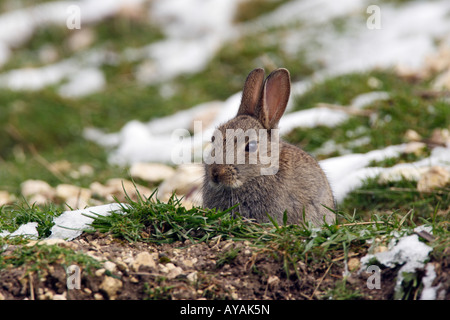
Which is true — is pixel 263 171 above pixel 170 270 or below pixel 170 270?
above

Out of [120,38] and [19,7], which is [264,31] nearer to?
[120,38]

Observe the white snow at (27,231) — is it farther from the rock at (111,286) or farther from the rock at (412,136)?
the rock at (412,136)

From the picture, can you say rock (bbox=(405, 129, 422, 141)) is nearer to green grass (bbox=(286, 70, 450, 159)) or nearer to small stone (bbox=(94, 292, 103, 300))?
green grass (bbox=(286, 70, 450, 159))

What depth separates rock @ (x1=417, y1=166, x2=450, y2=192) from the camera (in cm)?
580

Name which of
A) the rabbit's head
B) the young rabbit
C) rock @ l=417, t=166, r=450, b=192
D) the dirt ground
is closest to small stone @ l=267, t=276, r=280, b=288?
the dirt ground

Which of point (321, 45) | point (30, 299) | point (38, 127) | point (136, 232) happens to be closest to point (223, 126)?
point (136, 232)

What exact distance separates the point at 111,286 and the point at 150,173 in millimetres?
3792

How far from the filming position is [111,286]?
11.5 feet

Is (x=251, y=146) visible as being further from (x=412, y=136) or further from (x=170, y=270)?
(x=412, y=136)

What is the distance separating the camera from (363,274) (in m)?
3.67

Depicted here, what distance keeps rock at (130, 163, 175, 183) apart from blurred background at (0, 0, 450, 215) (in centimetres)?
10

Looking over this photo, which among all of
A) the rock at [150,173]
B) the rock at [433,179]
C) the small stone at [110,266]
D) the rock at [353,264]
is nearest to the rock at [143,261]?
the small stone at [110,266]

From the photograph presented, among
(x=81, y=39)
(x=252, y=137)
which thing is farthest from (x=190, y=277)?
(x=81, y=39)

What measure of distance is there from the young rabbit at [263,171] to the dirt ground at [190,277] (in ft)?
3.34
